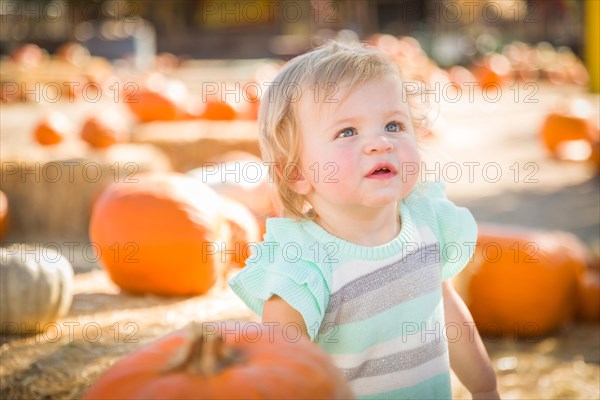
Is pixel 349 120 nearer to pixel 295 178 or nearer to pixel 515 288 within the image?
pixel 295 178

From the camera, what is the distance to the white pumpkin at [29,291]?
2.64m

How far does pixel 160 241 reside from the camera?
337cm

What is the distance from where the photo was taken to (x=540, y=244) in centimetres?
362

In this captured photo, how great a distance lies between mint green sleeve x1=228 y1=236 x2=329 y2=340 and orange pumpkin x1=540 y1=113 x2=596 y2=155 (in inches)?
272

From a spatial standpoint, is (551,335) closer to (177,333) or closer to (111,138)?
(177,333)

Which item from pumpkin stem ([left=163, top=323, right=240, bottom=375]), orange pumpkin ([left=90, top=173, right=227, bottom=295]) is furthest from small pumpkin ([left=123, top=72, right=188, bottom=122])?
pumpkin stem ([left=163, top=323, right=240, bottom=375])

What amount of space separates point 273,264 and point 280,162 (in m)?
0.30

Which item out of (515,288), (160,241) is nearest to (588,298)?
(515,288)

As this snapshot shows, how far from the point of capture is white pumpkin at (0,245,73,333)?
2639 mm

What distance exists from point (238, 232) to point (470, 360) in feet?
6.07

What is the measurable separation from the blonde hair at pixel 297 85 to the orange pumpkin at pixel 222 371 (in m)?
0.72

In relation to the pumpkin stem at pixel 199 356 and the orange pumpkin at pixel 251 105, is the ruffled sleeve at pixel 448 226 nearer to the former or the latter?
the pumpkin stem at pixel 199 356

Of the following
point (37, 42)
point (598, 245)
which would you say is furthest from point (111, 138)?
point (37, 42)

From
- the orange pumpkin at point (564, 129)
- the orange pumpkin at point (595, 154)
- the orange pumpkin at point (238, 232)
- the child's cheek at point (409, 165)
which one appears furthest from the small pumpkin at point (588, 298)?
the orange pumpkin at point (564, 129)
